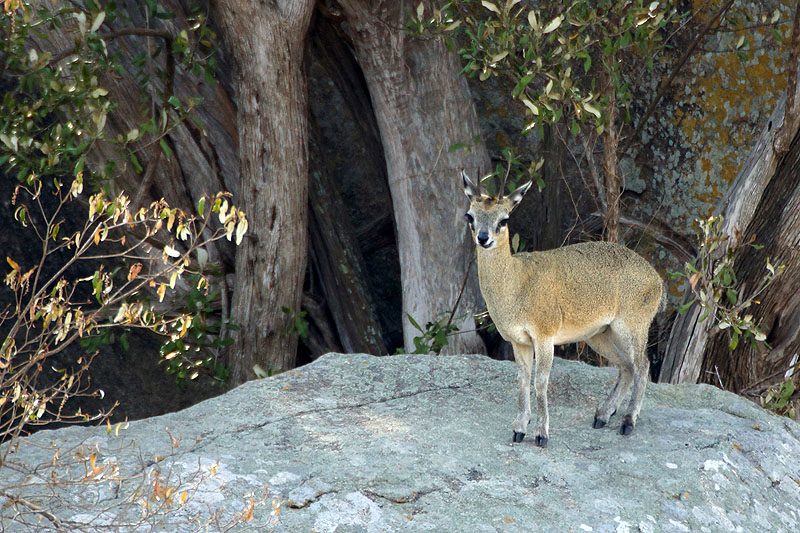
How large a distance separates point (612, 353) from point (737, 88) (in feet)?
13.9

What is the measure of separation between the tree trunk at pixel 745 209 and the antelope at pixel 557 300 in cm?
178

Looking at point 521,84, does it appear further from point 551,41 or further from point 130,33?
point 130,33

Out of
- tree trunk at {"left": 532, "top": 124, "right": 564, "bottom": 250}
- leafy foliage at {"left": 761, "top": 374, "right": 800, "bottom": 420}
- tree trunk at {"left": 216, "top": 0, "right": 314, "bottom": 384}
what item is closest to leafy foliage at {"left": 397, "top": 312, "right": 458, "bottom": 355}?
tree trunk at {"left": 216, "top": 0, "right": 314, "bottom": 384}

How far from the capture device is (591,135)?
8461 millimetres

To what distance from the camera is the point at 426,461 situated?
529cm

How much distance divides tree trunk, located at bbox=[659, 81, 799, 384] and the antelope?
178 centimetres

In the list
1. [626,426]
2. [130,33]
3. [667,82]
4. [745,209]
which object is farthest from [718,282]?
[130,33]

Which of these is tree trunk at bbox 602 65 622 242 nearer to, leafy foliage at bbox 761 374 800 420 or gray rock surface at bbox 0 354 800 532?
leafy foliage at bbox 761 374 800 420

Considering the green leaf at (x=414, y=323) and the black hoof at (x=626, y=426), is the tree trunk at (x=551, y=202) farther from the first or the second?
the black hoof at (x=626, y=426)

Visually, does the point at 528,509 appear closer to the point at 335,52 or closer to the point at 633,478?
the point at 633,478

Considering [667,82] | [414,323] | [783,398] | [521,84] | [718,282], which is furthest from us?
[667,82]

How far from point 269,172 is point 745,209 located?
13.0 feet

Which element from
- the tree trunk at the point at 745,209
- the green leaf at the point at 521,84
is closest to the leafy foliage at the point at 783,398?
the tree trunk at the point at 745,209

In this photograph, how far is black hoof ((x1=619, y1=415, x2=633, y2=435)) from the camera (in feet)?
19.4
